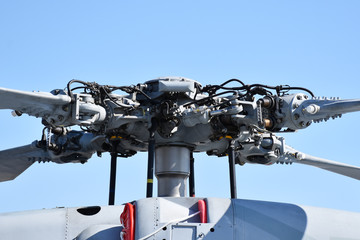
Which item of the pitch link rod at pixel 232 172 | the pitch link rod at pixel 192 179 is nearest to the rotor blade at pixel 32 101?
the pitch link rod at pixel 232 172

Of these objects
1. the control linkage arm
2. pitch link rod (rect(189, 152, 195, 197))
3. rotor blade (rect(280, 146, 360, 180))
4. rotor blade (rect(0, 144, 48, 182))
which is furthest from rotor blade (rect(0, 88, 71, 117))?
rotor blade (rect(280, 146, 360, 180))

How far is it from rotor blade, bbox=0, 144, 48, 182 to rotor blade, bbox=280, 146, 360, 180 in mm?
4553

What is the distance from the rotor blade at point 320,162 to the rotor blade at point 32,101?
4.90 m

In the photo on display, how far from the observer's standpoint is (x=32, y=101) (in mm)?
9367

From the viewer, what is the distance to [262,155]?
12.5 meters

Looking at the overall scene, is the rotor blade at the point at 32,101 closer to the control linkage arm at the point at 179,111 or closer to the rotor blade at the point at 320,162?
the control linkage arm at the point at 179,111

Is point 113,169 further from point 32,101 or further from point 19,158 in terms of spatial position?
point 32,101

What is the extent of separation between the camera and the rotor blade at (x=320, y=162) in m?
12.7

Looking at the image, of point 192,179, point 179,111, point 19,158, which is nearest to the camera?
point 179,111

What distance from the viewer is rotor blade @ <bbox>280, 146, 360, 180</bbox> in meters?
12.7

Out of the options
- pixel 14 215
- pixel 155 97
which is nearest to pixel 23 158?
pixel 14 215

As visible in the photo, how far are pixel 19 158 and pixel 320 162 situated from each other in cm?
564

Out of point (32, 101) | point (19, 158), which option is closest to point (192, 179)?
point (19, 158)

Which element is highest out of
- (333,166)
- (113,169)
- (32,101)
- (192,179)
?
(32,101)
